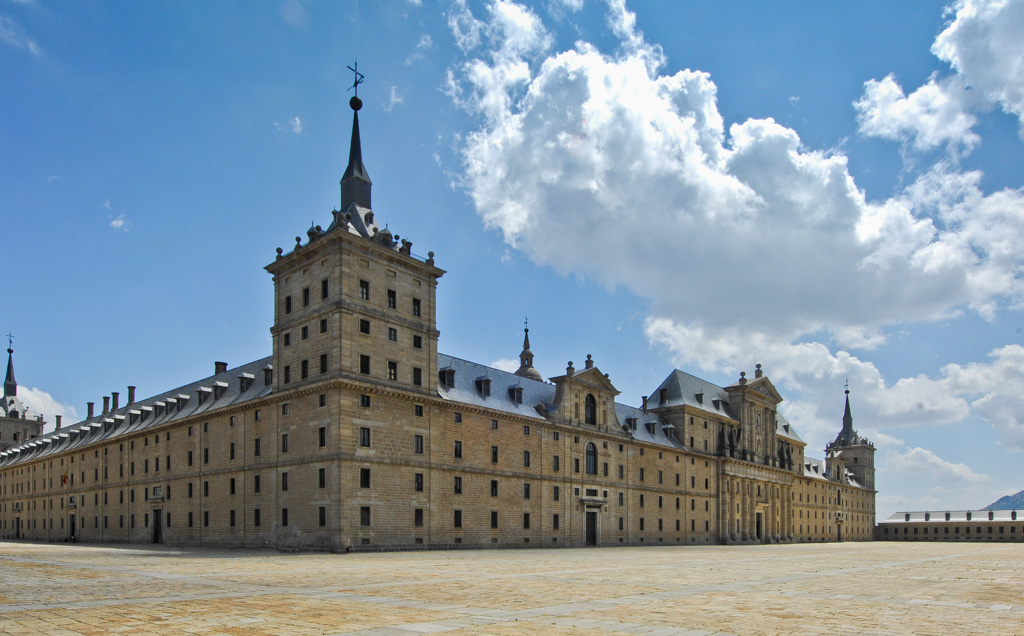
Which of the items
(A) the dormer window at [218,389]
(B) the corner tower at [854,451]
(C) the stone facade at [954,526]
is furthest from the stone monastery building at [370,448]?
(C) the stone facade at [954,526]

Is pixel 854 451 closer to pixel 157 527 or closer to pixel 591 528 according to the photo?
pixel 591 528

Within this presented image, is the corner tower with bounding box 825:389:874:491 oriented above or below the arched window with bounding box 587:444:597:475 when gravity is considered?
below

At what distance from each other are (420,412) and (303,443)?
7949 mm

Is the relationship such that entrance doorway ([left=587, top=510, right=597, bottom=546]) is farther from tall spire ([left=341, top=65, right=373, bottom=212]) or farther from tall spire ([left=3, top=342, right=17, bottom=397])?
tall spire ([left=3, top=342, right=17, bottom=397])

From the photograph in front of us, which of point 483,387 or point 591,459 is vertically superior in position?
point 483,387

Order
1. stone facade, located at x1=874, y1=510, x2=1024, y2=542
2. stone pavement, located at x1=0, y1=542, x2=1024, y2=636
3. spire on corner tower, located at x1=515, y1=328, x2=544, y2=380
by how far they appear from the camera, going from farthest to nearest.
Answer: stone facade, located at x1=874, y1=510, x2=1024, y2=542, spire on corner tower, located at x1=515, y1=328, x2=544, y2=380, stone pavement, located at x1=0, y1=542, x2=1024, y2=636

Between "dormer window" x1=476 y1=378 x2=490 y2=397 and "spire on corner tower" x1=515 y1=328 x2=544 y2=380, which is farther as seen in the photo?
"spire on corner tower" x1=515 y1=328 x2=544 y2=380

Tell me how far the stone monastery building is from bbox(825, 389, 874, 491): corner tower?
248 ft

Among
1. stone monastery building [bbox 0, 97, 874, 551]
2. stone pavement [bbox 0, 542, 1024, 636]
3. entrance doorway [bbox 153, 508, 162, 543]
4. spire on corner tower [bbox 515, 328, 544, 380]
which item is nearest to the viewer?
stone pavement [bbox 0, 542, 1024, 636]

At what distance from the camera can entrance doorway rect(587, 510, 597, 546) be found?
68.8 meters

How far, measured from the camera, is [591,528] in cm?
6925

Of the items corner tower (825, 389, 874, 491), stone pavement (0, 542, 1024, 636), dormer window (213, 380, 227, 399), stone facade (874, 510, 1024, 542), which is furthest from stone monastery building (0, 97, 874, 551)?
stone facade (874, 510, 1024, 542)

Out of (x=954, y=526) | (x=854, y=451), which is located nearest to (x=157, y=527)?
(x=854, y=451)

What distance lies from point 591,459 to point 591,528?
595 cm
